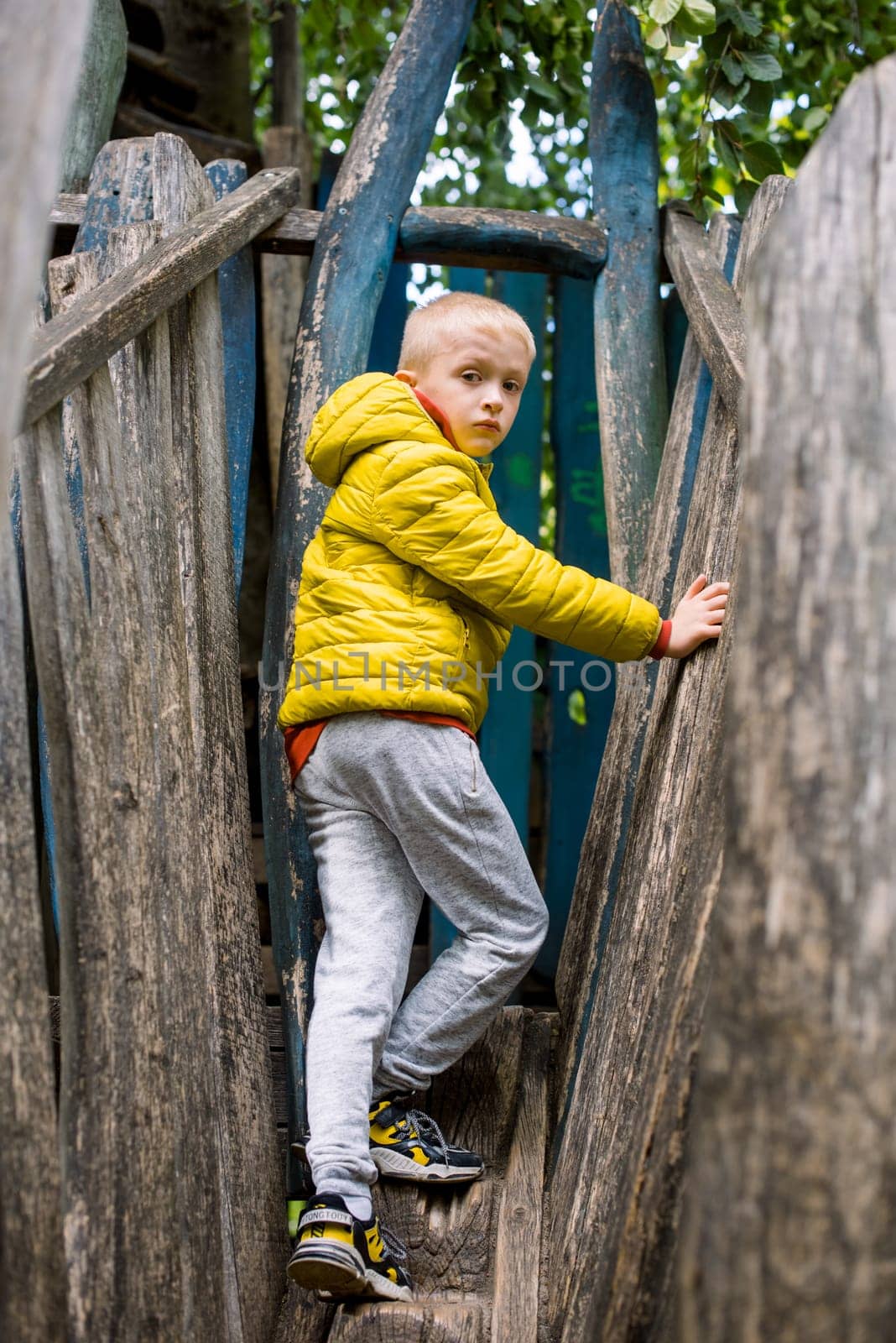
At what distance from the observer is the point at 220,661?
7.01 ft

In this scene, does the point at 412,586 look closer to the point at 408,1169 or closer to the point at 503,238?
the point at 408,1169

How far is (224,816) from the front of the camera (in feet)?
6.75

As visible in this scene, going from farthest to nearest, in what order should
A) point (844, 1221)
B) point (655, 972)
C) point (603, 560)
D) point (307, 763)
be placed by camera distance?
point (603, 560) → point (307, 763) → point (655, 972) → point (844, 1221)

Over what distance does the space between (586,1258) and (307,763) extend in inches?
35.1

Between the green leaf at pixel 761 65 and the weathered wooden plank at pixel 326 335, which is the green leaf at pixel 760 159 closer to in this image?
the green leaf at pixel 761 65

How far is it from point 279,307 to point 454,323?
6.92 feet

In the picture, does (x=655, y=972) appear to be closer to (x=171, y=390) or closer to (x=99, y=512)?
(x=99, y=512)

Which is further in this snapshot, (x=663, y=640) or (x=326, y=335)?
(x=326, y=335)

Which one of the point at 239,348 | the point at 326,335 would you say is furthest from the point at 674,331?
the point at 239,348

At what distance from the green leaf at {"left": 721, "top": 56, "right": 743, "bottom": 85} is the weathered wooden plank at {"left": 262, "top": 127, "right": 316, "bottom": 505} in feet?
5.08

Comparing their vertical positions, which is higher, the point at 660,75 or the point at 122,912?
the point at 660,75

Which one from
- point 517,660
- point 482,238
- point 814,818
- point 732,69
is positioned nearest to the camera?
point 814,818

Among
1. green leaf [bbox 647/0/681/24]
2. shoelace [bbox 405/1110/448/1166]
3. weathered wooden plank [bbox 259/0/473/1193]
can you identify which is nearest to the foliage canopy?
green leaf [bbox 647/0/681/24]

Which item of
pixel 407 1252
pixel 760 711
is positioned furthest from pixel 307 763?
pixel 760 711
